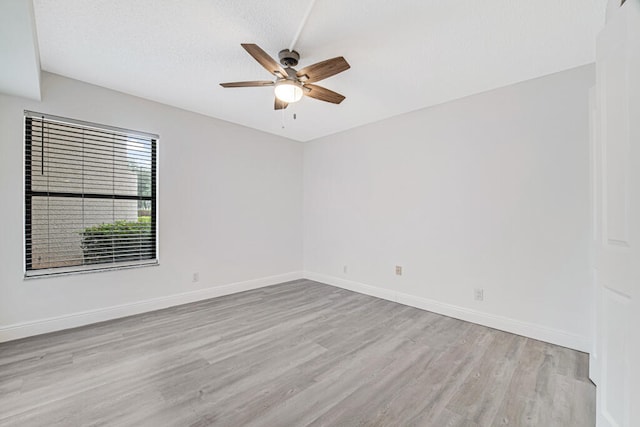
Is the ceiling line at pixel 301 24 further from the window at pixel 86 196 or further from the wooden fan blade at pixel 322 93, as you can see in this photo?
the window at pixel 86 196

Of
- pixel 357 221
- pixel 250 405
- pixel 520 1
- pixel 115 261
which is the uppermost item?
pixel 520 1

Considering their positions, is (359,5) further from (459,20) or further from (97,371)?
(97,371)

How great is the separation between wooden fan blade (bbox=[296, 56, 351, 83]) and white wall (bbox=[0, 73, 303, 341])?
222cm

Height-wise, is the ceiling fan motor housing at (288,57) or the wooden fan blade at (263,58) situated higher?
the ceiling fan motor housing at (288,57)

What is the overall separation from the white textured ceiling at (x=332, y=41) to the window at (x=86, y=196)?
589 mm

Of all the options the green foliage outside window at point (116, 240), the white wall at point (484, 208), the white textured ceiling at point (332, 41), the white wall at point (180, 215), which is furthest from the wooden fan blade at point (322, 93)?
the green foliage outside window at point (116, 240)

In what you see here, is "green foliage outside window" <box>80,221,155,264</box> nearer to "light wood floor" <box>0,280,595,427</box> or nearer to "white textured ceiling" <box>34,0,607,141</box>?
"light wood floor" <box>0,280,595,427</box>

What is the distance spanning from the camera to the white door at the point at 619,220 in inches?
42.4

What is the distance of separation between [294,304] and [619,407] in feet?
9.52

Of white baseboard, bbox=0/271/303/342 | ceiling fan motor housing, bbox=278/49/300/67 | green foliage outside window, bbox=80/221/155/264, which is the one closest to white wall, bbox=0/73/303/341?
white baseboard, bbox=0/271/303/342

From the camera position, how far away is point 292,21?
1.86 meters

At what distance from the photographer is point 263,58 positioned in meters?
1.91

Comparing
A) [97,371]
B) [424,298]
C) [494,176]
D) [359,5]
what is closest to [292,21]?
[359,5]

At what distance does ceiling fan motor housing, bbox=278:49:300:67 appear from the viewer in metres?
2.15
